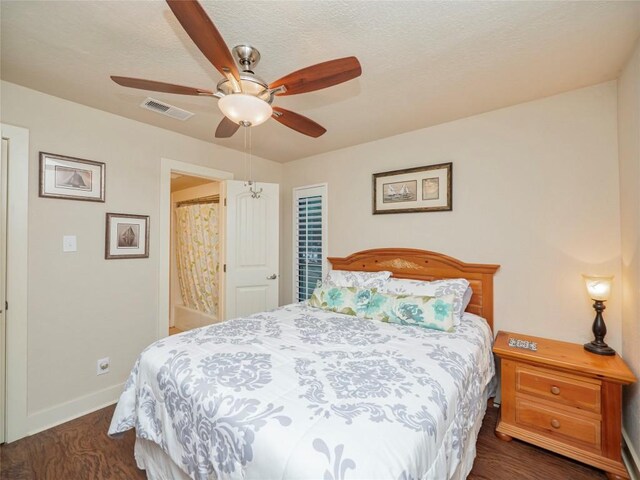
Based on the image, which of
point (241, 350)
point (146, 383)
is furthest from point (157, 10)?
point (146, 383)

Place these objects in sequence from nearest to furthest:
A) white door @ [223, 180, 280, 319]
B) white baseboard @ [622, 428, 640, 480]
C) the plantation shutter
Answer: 1. white baseboard @ [622, 428, 640, 480]
2. white door @ [223, 180, 280, 319]
3. the plantation shutter

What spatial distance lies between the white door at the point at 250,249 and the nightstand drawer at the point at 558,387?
254cm

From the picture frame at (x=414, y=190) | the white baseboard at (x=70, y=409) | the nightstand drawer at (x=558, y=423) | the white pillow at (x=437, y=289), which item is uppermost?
the picture frame at (x=414, y=190)

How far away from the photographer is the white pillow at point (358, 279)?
108 inches

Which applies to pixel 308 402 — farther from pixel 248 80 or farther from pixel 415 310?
pixel 248 80

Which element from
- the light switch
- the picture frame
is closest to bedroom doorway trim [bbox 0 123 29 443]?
the light switch

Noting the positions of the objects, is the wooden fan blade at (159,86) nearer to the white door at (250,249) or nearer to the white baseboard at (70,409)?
the white door at (250,249)

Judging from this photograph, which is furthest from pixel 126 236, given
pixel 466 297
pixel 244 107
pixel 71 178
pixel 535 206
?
pixel 535 206

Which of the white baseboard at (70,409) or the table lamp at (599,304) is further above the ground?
the table lamp at (599,304)

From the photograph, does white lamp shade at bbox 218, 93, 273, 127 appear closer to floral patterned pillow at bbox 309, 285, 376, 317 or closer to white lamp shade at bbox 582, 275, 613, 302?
floral patterned pillow at bbox 309, 285, 376, 317

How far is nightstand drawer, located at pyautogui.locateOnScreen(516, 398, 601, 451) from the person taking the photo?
171 centimetres

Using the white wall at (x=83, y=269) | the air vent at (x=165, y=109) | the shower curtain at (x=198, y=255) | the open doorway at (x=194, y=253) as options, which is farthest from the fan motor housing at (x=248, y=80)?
the shower curtain at (x=198, y=255)

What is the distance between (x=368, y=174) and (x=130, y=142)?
2.41 meters

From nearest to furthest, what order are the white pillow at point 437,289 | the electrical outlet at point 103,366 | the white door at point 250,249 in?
the white pillow at point 437,289
the electrical outlet at point 103,366
the white door at point 250,249
